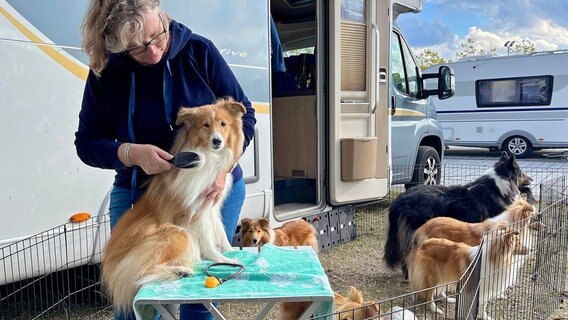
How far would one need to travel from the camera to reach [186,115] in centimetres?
179

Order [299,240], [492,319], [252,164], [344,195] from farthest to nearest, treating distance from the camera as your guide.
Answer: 1. [344,195]
2. [299,240]
3. [252,164]
4. [492,319]

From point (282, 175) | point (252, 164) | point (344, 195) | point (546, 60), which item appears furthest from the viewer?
point (546, 60)

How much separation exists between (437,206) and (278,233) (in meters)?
1.43

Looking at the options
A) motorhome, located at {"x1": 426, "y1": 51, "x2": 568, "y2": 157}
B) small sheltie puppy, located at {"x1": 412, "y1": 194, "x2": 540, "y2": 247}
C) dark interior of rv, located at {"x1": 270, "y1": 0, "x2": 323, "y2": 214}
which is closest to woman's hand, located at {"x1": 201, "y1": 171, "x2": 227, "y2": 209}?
small sheltie puppy, located at {"x1": 412, "y1": 194, "x2": 540, "y2": 247}

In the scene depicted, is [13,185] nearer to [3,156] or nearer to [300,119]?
[3,156]

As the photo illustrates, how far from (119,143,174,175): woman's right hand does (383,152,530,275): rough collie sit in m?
2.93

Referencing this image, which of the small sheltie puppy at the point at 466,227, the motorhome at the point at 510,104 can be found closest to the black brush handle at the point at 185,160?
the small sheltie puppy at the point at 466,227

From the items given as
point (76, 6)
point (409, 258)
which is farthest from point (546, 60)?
point (76, 6)

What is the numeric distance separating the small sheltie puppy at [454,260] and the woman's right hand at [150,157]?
203cm

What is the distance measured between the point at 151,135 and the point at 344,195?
10.5ft

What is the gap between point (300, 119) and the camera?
509 centimetres

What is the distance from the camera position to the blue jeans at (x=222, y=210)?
1918 millimetres

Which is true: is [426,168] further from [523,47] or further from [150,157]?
[523,47]

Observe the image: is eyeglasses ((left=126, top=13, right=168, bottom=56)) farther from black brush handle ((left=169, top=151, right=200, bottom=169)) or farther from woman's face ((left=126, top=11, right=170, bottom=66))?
black brush handle ((left=169, top=151, right=200, bottom=169))
